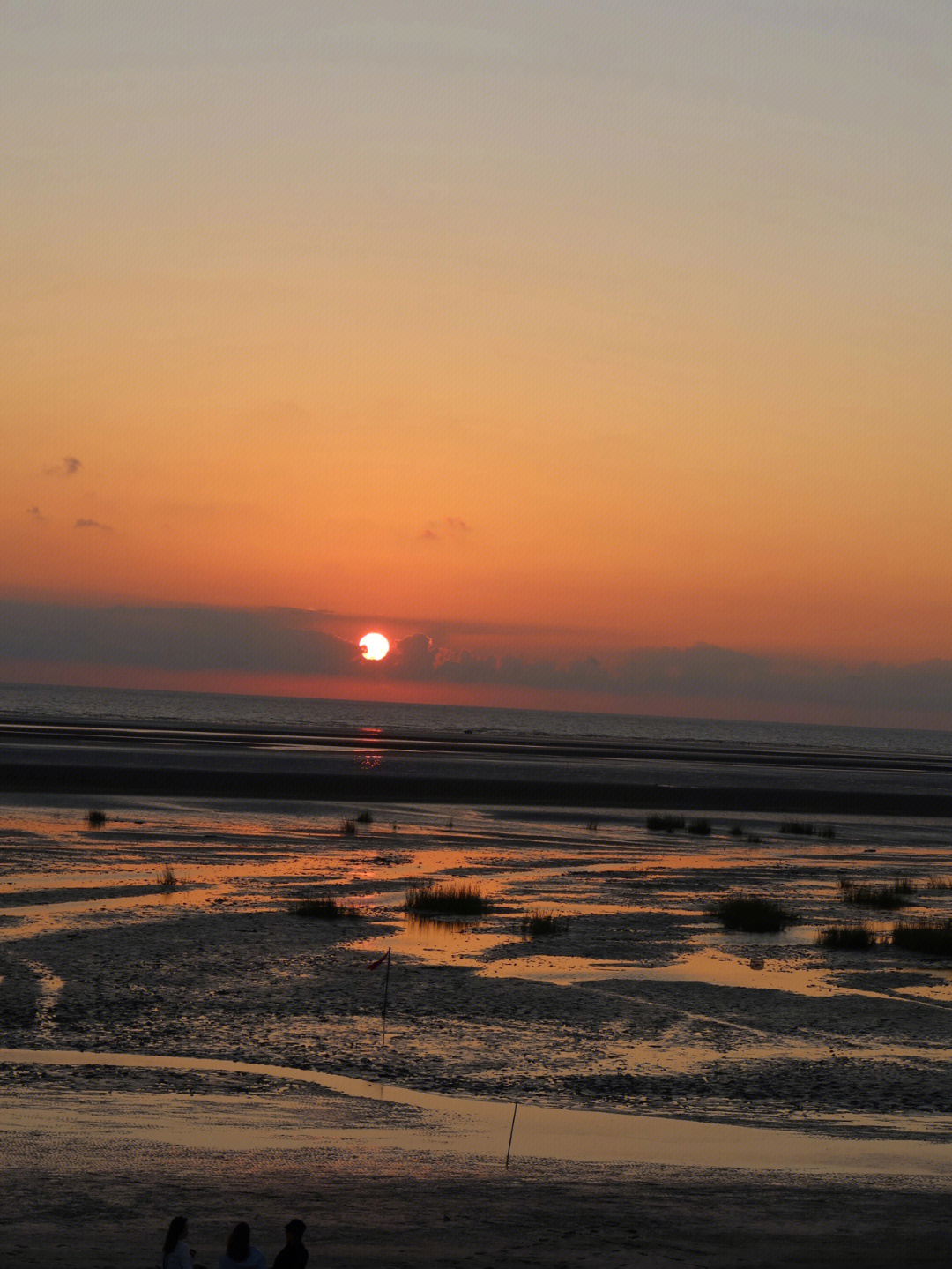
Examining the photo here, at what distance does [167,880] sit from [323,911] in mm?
4706

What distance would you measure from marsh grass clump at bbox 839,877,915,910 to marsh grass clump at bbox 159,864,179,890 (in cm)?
1521

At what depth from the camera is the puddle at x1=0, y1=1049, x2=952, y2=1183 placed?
11.1 meters

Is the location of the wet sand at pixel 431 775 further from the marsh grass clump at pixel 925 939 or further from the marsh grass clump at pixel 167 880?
the marsh grass clump at pixel 925 939

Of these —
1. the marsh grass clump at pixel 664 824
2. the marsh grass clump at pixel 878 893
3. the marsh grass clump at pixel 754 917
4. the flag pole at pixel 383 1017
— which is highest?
the marsh grass clump at pixel 664 824

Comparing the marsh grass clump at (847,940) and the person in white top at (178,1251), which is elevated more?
the marsh grass clump at (847,940)

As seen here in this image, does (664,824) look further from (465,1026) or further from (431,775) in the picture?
(465,1026)

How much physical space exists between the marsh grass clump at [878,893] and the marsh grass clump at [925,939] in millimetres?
4482

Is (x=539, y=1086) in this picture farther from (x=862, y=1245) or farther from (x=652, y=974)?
(x=652, y=974)

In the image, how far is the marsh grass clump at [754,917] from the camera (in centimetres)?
2441

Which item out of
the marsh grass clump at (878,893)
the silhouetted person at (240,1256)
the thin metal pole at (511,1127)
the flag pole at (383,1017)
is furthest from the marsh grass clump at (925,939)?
the silhouetted person at (240,1256)

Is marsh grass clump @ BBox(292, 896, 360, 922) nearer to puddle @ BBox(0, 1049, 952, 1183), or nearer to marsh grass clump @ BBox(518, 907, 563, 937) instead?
marsh grass clump @ BBox(518, 907, 563, 937)

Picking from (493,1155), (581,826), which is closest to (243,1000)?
(493,1155)

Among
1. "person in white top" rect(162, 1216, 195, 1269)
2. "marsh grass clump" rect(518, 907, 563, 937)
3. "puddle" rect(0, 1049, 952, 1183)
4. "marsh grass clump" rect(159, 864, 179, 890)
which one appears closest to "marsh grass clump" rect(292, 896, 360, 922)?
"marsh grass clump" rect(518, 907, 563, 937)

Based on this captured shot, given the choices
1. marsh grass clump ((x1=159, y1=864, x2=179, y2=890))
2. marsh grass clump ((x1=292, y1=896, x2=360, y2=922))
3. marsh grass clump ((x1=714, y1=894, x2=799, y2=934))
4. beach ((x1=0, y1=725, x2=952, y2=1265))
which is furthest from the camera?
marsh grass clump ((x1=159, y1=864, x2=179, y2=890))
